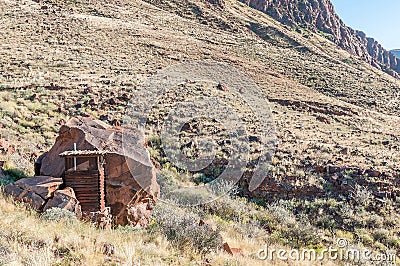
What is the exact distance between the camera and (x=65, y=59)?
1128 inches

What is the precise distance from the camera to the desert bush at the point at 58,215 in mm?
5191

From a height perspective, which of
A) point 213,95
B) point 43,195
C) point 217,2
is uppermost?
point 217,2

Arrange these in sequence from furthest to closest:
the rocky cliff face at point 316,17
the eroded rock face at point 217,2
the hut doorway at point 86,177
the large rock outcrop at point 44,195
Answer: the rocky cliff face at point 316,17 → the eroded rock face at point 217,2 → the hut doorway at point 86,177 → the large rock outcrop at point 44,195

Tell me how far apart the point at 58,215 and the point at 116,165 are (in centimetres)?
200

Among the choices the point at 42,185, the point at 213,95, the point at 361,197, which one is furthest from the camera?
the point at 213,95

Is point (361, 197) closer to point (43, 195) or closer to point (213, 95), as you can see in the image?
point (43, 195)

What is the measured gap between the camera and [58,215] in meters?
5.28

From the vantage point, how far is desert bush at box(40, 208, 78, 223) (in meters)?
5.19

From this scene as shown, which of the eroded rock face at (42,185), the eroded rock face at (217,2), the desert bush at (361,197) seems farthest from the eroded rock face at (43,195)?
the eroded rock face at (217,2)

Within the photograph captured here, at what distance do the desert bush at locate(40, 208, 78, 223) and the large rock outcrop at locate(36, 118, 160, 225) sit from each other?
1321 millimetres

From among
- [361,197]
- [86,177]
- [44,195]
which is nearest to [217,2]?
[361,197]

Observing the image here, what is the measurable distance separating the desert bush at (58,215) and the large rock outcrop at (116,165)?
1321mm

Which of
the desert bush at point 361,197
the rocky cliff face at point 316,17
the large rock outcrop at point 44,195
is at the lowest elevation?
the large rock outcrop at point 44,195

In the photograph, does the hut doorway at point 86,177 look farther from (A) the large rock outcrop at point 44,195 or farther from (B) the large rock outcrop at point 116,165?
(B) the large rock outcrop at point 116,165
